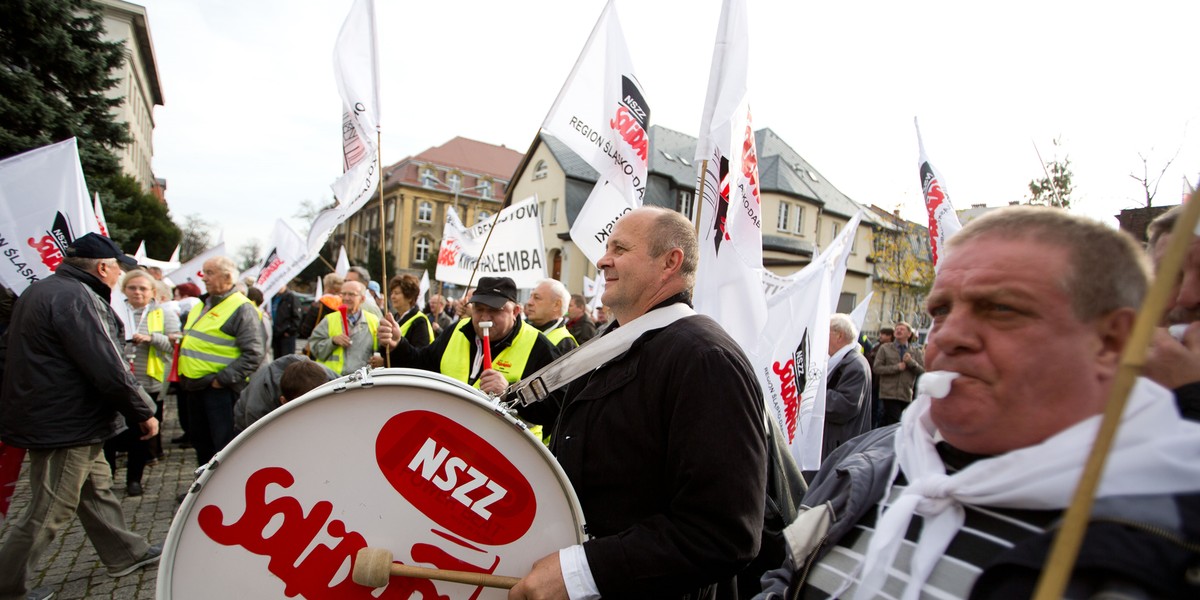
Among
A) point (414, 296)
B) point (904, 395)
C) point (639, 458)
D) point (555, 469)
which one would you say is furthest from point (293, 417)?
point (904, 395)

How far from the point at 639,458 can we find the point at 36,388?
A: 3523 mm

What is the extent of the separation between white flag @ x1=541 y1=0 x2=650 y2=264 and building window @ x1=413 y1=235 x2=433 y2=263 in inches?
2226

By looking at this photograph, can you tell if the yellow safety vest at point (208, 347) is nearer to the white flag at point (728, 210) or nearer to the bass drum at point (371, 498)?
the white flag at point (728, 210)

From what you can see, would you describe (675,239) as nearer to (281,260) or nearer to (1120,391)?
(1120,391)

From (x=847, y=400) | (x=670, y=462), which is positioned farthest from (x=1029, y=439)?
(x=847, y=400)

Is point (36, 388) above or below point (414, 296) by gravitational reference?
below

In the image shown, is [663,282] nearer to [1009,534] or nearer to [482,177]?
[1009,534]

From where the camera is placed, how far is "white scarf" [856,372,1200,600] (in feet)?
2.96

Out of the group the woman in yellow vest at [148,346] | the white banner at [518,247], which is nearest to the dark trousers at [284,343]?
the woman in yellow vest at [148,346]

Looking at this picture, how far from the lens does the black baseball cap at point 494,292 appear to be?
12.7 ft

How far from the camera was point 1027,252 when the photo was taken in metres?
1.13

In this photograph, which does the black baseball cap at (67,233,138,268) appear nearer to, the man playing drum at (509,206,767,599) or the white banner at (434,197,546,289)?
the man playing drum at (509,206,767,599)

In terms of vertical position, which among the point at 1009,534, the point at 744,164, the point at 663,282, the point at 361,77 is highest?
the point at 361,77

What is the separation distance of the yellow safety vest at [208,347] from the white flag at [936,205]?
5368mm
